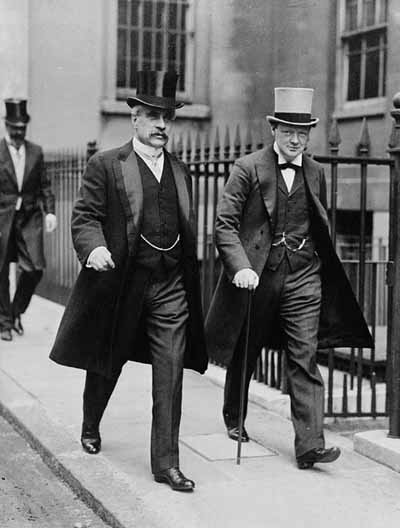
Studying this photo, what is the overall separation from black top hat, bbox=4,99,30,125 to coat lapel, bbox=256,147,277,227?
14.9 ft

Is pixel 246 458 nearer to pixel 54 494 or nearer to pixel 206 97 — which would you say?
pixel 54 494

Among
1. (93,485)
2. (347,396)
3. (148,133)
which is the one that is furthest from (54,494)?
(347,396)

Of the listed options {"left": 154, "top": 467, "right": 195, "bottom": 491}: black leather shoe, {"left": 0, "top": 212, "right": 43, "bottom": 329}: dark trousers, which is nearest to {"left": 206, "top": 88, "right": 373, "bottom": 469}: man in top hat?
{"left": 154, "top": 467, "right": 195, "bottom": 491}: black leather shoe

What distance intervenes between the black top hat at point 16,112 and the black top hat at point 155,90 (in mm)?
4535

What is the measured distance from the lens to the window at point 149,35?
1639 cm

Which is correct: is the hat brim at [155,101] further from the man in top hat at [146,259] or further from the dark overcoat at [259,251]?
the dark overcoat at [259,251]

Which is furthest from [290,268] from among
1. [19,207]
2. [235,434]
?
[19,207]

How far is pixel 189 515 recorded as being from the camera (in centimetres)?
480

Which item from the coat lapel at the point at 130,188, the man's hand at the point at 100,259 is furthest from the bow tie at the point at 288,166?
the man's hand at the point at 100,259

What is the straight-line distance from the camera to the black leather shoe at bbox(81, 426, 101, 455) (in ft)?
19.4

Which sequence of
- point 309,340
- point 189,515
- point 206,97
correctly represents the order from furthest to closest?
point 206,97
point 309,340
point 189,515

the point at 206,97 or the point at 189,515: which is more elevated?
the point at 206,97

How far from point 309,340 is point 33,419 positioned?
2064 mm

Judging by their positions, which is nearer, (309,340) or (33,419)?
(309,340)
